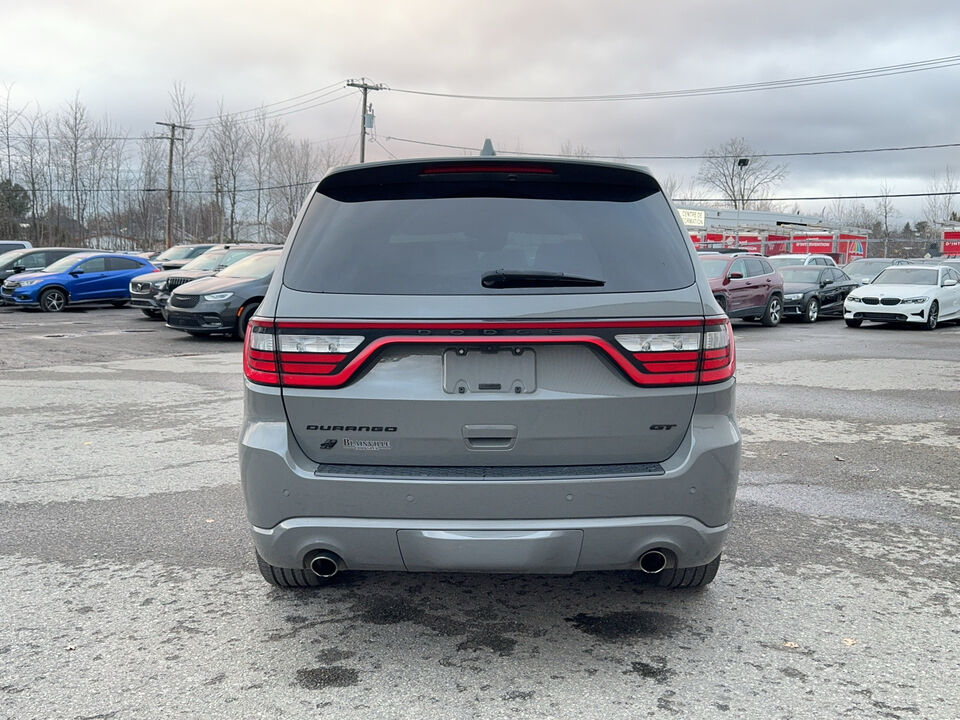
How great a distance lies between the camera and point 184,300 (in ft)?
51.1

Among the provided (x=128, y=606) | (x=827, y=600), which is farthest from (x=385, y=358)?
(x=827, y=600)

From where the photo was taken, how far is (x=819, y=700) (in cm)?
300

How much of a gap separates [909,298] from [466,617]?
64.1ft

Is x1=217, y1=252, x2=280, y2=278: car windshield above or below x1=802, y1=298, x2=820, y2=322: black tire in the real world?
above

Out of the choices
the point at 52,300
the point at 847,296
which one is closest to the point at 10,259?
the point at 52,300

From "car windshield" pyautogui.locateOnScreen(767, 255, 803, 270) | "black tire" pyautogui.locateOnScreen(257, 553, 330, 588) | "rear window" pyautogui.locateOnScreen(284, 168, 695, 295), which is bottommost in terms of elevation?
"black tire" pyautogui.locateOnScreen(257, 553, 330, 588)

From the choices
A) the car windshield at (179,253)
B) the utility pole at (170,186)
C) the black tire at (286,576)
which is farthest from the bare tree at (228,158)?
the black tire at (286,576)

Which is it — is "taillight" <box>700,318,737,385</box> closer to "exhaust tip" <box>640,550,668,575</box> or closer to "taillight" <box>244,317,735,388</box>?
Answer: "taillight" <box>244,317,735,388</box>

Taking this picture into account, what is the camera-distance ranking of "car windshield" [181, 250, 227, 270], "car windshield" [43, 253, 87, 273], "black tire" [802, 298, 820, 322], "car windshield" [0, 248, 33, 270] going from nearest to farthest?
"car windshield" [181, 250, 227, 270]
"black tire" [802, 298, 820, 322]
"car windshield" [43, 253, 87, 273]
"car windshield" [0, 248, 33, 270]

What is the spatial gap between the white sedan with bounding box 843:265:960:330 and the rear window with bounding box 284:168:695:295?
1912 cm

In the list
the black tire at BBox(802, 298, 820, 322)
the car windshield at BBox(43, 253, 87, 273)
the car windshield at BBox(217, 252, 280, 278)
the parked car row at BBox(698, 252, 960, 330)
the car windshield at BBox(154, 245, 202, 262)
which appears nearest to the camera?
the car windshield at BBox(217, 252, 280, 278)

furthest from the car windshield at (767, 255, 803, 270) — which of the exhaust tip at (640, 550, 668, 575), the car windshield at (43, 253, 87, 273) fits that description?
the exhaust tip at (640, 550, 668, 575)

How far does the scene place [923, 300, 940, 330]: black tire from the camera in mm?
20156

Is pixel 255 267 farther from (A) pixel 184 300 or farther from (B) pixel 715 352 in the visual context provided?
(B) pixel 715 352
